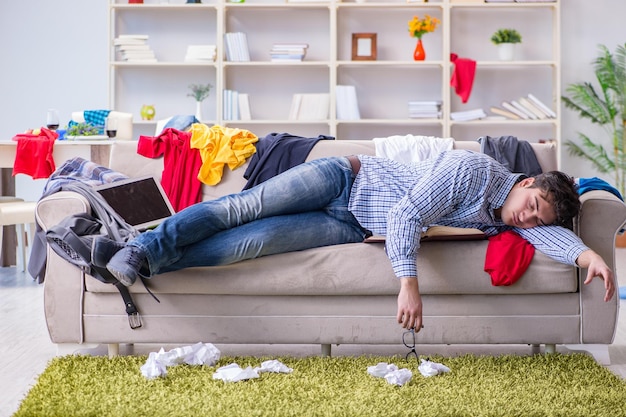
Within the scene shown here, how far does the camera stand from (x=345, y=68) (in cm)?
630

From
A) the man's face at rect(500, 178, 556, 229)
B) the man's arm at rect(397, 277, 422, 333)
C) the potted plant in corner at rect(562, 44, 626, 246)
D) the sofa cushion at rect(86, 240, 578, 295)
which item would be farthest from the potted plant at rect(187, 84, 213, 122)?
the man's arm at rect(397, 277, 422, 333)

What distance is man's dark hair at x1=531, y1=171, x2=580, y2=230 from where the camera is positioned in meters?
2.54

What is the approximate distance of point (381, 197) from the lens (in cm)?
274

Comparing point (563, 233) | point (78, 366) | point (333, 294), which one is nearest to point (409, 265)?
point (333, 294)

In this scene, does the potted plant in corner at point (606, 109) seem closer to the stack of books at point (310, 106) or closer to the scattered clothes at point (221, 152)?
the stack of books at point (310, 106)

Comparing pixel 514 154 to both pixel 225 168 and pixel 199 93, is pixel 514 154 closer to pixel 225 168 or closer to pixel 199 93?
pixel 225 168

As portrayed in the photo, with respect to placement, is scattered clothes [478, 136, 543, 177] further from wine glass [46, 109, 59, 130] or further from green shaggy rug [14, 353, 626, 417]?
wine glass [46, 109, 59, 130]

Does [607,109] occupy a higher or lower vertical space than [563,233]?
higher

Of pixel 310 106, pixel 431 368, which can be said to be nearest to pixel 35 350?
pixel 431 368

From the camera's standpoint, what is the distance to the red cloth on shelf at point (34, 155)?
4.35 metres

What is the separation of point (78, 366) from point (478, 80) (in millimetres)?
4499

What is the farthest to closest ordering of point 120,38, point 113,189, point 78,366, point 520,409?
point 120,38
point 113,189
point 78,366
point 520,409

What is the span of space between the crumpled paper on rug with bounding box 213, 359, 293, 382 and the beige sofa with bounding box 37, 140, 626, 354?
0.17 m

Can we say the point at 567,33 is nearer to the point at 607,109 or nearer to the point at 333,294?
the point at 607,109
